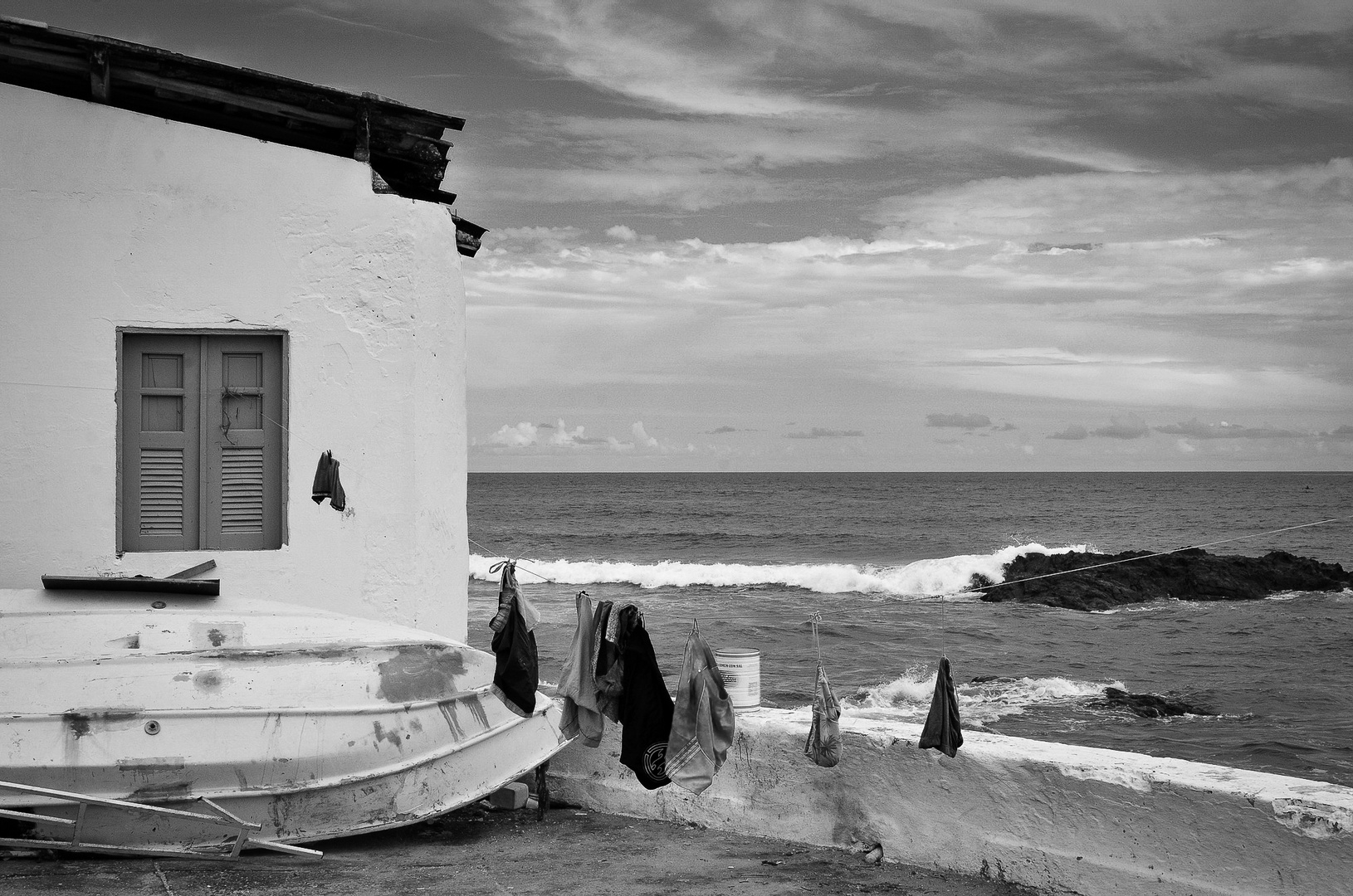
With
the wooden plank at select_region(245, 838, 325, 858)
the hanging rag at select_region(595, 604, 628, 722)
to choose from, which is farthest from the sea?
the wooden plank at select_region(245, 838, 325, 858)

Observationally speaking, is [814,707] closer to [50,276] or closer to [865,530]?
[50,276]

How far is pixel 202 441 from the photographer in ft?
24.4

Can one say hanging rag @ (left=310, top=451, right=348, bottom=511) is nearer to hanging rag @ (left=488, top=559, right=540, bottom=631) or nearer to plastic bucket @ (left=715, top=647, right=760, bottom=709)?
hanging rag @ (left=488, top=559, right=540, bottom=631)

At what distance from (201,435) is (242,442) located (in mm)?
274

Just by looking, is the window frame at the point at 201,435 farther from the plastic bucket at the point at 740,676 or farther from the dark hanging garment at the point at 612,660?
the plastic bucket at the point at 740,676

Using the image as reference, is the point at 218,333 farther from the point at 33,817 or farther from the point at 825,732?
the point at 825,732

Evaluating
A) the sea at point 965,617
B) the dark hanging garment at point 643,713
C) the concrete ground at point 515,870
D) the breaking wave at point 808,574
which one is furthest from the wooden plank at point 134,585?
the breaking wave at point 808,574

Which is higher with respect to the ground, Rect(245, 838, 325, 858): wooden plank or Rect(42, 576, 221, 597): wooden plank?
Rect(42, 576, 221, 597): wooden plank

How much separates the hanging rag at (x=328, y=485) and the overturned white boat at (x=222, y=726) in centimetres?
Result: 92

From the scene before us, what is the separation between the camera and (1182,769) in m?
5.16

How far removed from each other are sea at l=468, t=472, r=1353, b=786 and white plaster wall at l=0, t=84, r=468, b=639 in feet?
14.4

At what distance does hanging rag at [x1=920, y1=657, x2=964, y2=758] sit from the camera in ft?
18.3

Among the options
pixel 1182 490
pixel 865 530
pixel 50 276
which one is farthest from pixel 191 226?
pixel 1182 490

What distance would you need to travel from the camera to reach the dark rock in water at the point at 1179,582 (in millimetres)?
28391
